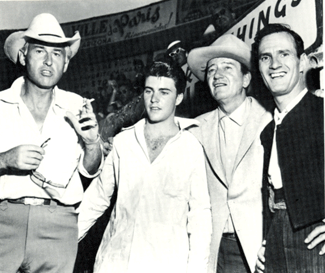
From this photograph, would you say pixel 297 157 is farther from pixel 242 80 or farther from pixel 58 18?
pixel 58 18

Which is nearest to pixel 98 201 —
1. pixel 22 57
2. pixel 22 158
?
pixel 22 158

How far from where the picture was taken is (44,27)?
225 cm

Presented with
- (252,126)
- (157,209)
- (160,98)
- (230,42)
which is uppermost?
(230,42)

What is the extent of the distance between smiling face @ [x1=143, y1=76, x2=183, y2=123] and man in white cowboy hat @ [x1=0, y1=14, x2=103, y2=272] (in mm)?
338

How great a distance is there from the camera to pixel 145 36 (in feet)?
8.60

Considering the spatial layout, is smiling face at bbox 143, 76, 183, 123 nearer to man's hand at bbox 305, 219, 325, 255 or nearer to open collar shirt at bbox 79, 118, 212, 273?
open collar shirt at bbox 79, 118, 212, 273

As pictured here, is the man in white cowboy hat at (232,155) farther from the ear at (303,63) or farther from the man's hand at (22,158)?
the man's hand at (22,158)

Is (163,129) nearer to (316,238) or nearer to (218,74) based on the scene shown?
(218,74)

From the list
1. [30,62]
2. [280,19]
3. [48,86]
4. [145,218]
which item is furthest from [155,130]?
[280,19]

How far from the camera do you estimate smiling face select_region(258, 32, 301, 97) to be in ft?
6.59

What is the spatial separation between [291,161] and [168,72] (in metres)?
0.78

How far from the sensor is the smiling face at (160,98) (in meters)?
2.11

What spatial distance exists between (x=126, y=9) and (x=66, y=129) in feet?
2.98

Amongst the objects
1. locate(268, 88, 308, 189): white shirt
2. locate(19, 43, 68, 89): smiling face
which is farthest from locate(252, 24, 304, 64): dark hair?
locate(19, 43, 68, 89): smiling face
